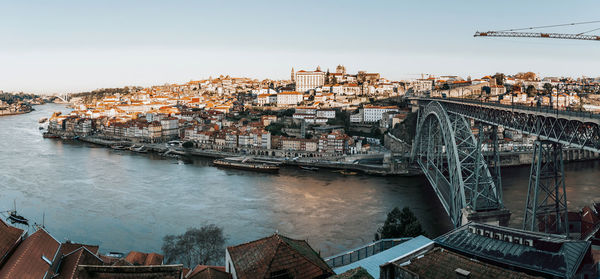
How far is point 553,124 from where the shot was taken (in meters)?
4.99

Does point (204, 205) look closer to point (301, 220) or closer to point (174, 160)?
point (301, 220)

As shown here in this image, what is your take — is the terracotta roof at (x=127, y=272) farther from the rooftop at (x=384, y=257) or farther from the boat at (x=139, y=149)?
the boat at (x=139, y=149)

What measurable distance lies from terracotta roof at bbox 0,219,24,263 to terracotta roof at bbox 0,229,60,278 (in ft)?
0.17

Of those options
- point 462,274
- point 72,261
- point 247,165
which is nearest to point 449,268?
point 462,274

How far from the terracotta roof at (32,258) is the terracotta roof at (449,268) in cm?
302

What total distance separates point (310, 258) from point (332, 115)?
1962 centimetres

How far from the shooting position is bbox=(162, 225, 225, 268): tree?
6.12 m

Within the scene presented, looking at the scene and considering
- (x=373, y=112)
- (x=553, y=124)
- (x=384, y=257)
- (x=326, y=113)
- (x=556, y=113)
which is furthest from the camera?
(x=326, y=113)

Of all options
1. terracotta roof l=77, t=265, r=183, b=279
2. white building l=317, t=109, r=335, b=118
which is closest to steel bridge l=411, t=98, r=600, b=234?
terracotta roof l=77, t=265, r=183, b=279

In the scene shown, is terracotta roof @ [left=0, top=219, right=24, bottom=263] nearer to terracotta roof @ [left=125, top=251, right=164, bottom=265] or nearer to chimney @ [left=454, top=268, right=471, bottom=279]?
terracotta roof @ [left=125, top=251, right=164, bottom=265]

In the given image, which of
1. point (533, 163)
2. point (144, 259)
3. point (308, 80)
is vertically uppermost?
point (308, 80)

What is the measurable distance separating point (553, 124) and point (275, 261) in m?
3.62

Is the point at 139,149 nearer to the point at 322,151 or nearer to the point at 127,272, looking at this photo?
the point at 322,151

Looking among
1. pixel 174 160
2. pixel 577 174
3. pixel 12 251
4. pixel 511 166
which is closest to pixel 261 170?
pixel 174 160
